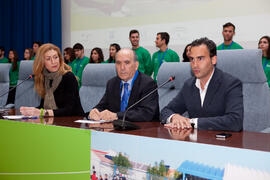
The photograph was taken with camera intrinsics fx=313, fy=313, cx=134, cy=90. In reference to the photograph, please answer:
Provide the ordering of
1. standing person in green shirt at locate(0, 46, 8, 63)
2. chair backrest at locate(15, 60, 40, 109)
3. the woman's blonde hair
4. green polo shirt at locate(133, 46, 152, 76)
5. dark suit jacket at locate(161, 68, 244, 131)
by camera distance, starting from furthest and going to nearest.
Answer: standing person in green shirt at locate(0, 46, 8, 63) < green polo shirt at locate(133, 46, 152, 76) < chair backrest at locate(15, 60, 40, 109) < the woman's blonde hair < dark suit jacket at locate(161, 68, 244, 131)

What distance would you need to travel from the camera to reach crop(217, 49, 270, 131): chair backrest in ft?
Result: 6.59

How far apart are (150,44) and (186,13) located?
0.85 meters

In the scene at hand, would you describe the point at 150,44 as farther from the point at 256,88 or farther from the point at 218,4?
the point at 256,88

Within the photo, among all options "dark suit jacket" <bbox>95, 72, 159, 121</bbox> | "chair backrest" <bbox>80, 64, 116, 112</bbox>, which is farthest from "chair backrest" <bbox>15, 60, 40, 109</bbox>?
"dark suit jacket" <bbox>95, 72, 159, 121</bbox>

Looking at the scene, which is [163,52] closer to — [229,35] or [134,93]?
[229,35]

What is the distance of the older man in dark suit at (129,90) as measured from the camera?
2.10 m

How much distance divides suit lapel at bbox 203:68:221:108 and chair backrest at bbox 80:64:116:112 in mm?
1087

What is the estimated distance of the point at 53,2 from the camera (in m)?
6.80

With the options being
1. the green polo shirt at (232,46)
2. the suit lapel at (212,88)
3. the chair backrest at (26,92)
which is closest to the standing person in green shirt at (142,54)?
the green polo shirt at (232,46)

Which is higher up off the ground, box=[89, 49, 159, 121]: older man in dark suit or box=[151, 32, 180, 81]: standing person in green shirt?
box=[151, 32, 180, 81]: standing person in green shirt

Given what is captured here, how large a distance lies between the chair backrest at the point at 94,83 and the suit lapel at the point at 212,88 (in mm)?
1087

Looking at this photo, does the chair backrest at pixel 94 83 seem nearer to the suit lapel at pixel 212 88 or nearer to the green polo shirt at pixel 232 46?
the suit lapel at pixel 212 88

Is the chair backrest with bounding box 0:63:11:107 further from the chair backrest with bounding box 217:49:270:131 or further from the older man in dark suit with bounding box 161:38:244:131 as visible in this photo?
the chair backrest with bounding box 217:49:270:131

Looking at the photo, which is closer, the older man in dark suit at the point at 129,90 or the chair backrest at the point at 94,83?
→ the older man in dark suit at the point at 129,90
